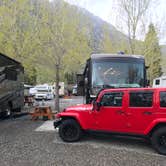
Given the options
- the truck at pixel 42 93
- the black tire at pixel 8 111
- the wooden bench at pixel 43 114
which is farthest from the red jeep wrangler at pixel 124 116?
the truck at pixel 42 93

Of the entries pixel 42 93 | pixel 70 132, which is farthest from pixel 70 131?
pixel 42 93

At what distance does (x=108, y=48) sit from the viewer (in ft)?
80.9

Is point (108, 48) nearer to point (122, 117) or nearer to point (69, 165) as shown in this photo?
point (122, 117)

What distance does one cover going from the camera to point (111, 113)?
28.7ft

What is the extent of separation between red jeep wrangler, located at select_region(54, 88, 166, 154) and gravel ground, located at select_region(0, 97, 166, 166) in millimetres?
427

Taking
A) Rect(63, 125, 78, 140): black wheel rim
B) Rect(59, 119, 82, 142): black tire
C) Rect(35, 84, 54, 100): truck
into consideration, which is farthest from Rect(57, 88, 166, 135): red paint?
Rect(35, 84, 54, 100): truck

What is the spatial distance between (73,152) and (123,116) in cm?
177

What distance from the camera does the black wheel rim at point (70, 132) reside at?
938cm

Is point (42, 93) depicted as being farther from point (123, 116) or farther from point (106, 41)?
point (123, 116)

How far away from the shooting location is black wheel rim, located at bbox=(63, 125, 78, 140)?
30.8 ft

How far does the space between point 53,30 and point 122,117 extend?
11973 millimetres

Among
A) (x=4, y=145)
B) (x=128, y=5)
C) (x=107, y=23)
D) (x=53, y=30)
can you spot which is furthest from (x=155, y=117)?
Result: (x=107, y=23)

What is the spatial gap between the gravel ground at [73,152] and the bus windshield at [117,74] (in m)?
2.70

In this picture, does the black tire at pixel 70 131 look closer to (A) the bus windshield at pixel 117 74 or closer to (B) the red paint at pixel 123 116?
(B) the red paint at pixel 123 116
